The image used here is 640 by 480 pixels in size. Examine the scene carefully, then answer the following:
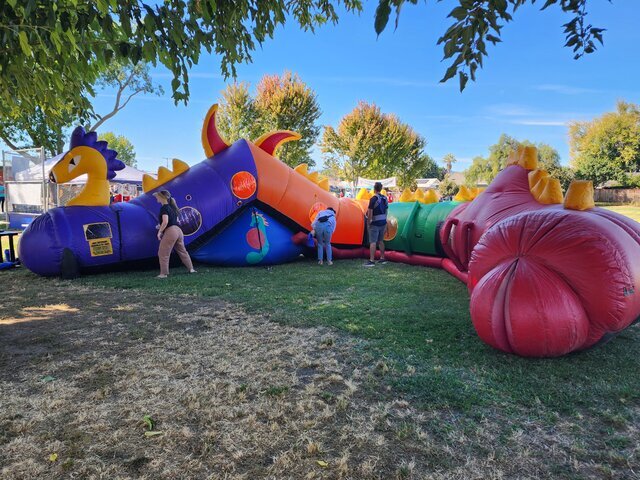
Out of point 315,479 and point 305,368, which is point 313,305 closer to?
point 305,368

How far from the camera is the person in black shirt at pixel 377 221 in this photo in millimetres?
8672

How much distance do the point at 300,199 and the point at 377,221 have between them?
169 cm

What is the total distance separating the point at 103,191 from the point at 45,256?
150 centimetres

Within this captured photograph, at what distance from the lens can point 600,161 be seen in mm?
43375

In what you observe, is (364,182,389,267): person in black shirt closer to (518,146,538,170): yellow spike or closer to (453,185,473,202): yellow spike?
(453,185,473,202): yellow spike

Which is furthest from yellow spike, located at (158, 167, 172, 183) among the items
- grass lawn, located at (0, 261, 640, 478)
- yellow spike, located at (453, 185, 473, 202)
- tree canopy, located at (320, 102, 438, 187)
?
tree canopy, located at (320, 102, 438, 187)

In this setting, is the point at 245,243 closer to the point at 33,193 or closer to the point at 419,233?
the point at 419,233

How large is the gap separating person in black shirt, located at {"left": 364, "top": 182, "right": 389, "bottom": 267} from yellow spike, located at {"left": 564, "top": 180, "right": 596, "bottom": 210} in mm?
4606

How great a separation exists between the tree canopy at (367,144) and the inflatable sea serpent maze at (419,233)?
23394 mm

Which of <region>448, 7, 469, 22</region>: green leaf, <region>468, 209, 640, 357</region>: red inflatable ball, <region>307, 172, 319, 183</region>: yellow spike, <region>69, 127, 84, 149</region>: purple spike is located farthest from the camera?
<region>307, 172, 319, 183</region>: yellow spike

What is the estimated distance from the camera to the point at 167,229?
7297mm

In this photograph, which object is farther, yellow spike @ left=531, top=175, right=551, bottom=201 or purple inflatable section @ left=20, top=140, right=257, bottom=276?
purple inflatable section @ left=20, top=140, right=257, bottom=276

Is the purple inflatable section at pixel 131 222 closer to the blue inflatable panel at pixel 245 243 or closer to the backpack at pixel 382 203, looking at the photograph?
the blue inflatable panel at pixel 245 243

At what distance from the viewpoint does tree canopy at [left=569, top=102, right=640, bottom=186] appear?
41.7 metres
